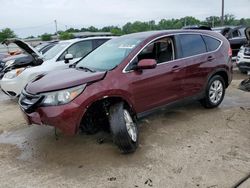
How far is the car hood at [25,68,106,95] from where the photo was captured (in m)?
4.41

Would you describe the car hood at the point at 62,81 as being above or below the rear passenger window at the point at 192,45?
below

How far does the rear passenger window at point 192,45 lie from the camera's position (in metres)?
5.89

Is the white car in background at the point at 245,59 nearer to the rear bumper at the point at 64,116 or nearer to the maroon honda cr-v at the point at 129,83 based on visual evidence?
the maroon honda cr-v at the point at 129,83

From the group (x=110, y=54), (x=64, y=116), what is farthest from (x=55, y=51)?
(x=64, y=116)

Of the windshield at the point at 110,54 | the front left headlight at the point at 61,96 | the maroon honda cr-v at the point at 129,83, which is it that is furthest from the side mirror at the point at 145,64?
the front left headlight at the point at 61,96

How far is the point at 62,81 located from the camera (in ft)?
14.9

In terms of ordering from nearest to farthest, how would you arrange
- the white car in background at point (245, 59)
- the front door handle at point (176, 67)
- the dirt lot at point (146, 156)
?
1. the dirt lot at point (146, 156)
2. the front door handle at point (176, 67)
3. the white car in background at point (245, 59)

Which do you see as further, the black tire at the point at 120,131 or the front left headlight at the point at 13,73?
the front left headlight at the point at 13,73

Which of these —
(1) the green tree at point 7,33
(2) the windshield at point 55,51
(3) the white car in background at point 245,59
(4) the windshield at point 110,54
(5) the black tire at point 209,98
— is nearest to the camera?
(4) the windshield at point 110,54

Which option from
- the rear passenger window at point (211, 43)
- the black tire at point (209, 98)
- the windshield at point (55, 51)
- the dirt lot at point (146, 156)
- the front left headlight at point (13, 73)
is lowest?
the dirt lot at point (146, 156)

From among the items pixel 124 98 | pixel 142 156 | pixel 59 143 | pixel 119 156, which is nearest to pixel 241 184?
pixel 142 156

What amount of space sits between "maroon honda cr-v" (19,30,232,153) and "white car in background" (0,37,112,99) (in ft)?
8.00

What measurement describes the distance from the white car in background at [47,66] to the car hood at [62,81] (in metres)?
2.48

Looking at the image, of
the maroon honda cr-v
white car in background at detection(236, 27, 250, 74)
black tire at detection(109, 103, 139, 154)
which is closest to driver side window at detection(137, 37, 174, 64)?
the maroon honda cr-v
